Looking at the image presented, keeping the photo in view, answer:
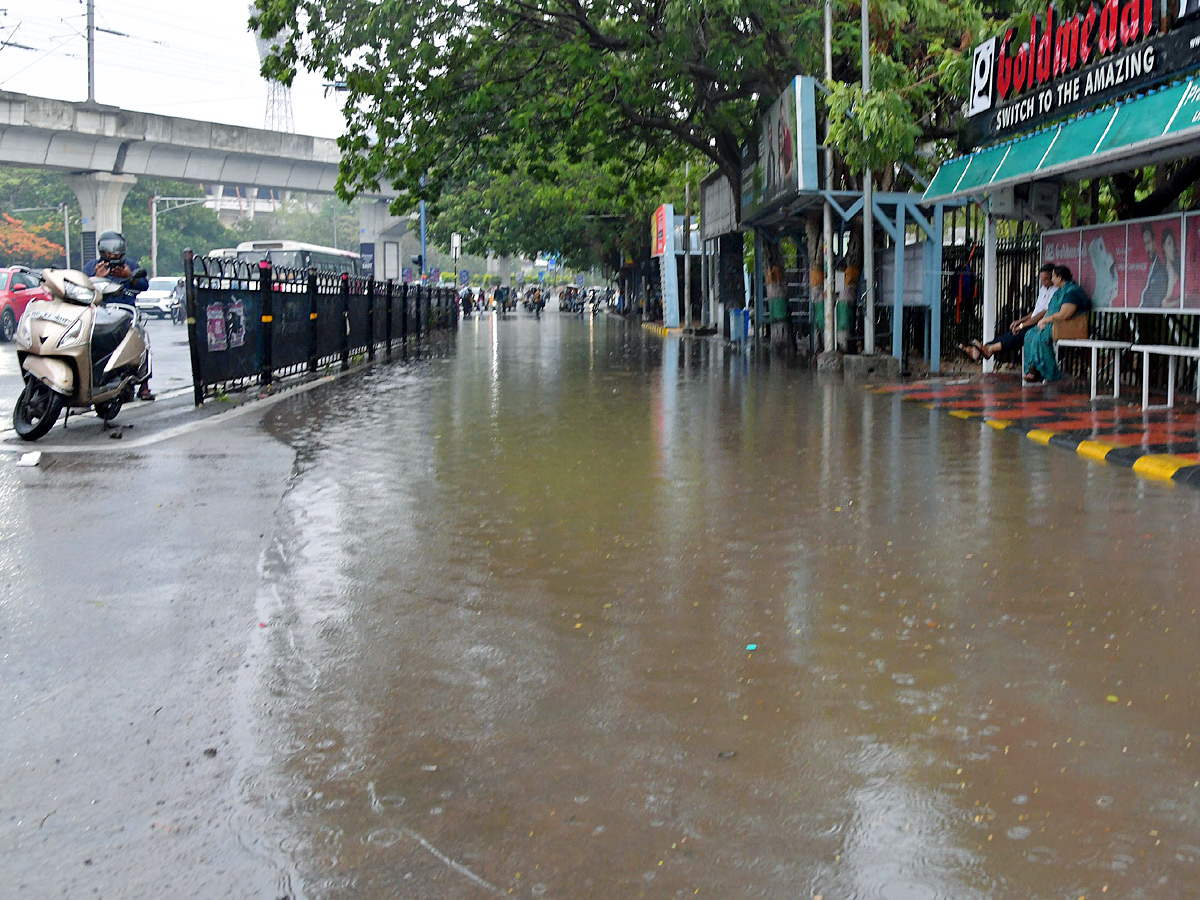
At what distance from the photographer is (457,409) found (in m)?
15.5

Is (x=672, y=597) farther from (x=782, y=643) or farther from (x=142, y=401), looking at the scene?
(x=142, y=401)

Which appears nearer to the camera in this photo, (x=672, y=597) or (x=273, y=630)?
(x=273, y=630)

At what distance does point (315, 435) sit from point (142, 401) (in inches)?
169

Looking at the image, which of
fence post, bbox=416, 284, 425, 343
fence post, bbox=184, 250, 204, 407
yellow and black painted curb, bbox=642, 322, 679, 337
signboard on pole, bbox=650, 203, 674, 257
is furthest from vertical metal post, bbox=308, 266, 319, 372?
signboard on pole, bbox=650, 203, 674, 257

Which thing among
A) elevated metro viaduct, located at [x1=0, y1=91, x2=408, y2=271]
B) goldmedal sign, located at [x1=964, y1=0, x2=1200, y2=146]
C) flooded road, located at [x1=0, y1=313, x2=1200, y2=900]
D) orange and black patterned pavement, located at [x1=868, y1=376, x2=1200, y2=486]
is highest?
elevated metro viaduct, located at [x1=0, y1=91, x2=408, y2=271]

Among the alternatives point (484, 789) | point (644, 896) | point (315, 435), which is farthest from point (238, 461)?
point (644, 896)

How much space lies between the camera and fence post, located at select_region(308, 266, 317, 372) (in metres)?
20.4

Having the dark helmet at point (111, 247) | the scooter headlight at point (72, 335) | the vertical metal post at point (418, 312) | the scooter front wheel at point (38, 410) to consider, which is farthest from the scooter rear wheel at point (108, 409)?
the vertical metal post at point (418, 312)

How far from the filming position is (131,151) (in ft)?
170

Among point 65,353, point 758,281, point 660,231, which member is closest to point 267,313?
point 65,353

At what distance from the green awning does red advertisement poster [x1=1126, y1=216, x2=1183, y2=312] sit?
73cm

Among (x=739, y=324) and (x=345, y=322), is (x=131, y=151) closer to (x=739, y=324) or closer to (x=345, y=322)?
(x=739, y=324)

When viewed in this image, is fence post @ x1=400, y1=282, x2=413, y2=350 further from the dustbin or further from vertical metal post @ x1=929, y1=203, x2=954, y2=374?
vertical metal post @ x1=929, y1=203, x2=954, y2=374

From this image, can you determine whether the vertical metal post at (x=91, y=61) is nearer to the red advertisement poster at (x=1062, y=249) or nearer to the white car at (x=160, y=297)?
the white car at (x=160, y=297)
